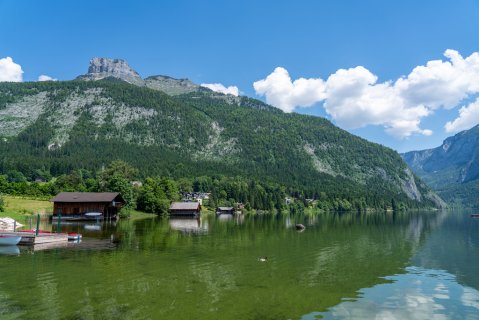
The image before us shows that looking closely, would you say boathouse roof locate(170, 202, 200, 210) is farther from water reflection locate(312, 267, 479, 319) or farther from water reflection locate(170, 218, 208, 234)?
water reflection locate(312, 267, 479, 319)

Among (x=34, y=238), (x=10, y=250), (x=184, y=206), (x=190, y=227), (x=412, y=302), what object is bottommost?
(x=412, y=302)

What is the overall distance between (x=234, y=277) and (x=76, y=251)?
69.0 ft

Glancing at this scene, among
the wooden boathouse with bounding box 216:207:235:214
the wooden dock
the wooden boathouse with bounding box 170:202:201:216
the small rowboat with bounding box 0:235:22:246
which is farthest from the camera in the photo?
the wooden boathouse with bounding box 216:207:235:214

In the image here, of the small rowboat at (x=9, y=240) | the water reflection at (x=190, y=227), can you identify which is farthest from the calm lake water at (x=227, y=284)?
the water reflection at (x=190, y=227)

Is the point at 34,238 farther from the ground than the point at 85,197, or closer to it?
closer to it

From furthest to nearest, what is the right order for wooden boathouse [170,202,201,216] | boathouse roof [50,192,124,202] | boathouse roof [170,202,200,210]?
wooden boathouse [170,202,201,216] < boathouse roof [170,202,200,210] < boathouse roof [50,192,124,202]

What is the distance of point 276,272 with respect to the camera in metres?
35.3

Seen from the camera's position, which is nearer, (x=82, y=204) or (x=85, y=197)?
(x=82, y=204)

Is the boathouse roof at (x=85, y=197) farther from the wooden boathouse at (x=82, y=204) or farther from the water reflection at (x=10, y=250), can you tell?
the water reflection at (x=10, y=250)

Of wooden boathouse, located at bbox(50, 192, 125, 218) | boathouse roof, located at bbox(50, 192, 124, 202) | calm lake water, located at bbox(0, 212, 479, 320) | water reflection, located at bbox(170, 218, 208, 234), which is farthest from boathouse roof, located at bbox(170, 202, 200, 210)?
calm lake water, located at bbox(0, 212, 479, 320)

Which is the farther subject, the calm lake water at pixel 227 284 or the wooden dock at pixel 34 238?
the wooden dock at pixel 34 238

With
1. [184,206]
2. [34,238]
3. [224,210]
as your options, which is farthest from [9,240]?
[224,210]

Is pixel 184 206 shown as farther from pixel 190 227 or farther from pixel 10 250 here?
pixel 10 250

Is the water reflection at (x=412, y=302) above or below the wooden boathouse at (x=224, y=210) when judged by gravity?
below
